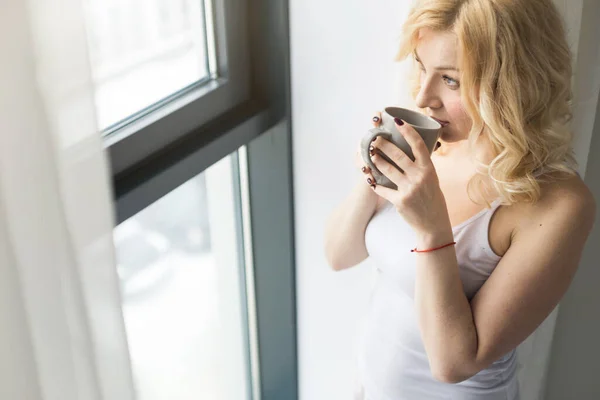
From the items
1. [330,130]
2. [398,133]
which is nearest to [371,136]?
[398,133]

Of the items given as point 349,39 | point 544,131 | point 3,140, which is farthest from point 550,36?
point 3,140

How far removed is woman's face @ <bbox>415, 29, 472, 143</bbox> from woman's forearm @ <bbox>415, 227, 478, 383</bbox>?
0.15 m

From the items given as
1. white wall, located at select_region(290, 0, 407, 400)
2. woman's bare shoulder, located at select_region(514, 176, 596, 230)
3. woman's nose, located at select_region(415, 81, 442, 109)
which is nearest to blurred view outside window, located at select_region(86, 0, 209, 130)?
white wall, located at select_region(290, 0, 407, 400)

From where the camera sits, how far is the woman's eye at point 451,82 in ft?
3.48

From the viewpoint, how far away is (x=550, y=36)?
1.05m

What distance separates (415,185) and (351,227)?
0.27 metres

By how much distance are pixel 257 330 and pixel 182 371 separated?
21 centimetres

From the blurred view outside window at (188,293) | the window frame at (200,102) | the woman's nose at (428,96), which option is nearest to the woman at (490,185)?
the woman's nose at (428,96)

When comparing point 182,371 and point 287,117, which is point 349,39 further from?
point 182,371

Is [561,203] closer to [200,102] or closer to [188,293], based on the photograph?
[200,102]

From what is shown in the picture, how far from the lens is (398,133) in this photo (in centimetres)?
103

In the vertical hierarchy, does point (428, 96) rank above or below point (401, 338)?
above

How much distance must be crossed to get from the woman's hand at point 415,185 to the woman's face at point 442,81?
3.3 inches

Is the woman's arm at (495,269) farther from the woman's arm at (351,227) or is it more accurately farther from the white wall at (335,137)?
the white wall at (335,137)
